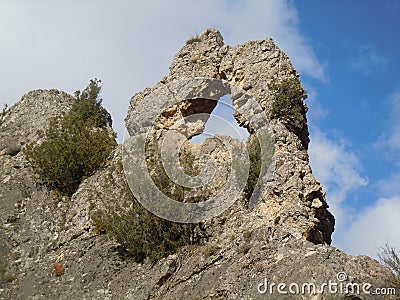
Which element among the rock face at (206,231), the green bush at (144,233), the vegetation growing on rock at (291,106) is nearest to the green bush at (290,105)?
the vegetation growing on rock at (291,106)

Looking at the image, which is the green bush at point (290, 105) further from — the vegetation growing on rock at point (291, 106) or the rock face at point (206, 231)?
the rock face at point (206, 231)

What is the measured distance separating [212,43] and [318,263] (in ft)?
52.9

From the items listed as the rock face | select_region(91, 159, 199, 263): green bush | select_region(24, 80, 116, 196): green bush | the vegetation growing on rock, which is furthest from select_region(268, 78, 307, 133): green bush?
select_region(24, 80, 116, 196): green bush

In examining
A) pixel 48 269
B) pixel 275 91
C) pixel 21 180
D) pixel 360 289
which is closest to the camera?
pixel 360 289

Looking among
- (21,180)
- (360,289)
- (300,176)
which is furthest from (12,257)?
(360,289)

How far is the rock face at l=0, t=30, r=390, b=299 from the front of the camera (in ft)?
46.8

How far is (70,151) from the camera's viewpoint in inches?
973

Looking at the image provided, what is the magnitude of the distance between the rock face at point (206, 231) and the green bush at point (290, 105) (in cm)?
36

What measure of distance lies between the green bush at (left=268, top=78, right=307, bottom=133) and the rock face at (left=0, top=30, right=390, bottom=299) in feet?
1.18

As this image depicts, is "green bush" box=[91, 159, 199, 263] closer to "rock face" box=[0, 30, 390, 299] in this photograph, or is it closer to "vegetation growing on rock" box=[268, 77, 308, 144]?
"rock face" box=[0, 30, 390, 299]

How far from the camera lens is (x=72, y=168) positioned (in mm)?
24047

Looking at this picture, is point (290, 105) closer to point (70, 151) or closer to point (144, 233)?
point (144, 233)

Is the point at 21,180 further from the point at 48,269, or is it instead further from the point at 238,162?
the point at 238,162

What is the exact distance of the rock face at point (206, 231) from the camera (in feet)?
46.8
